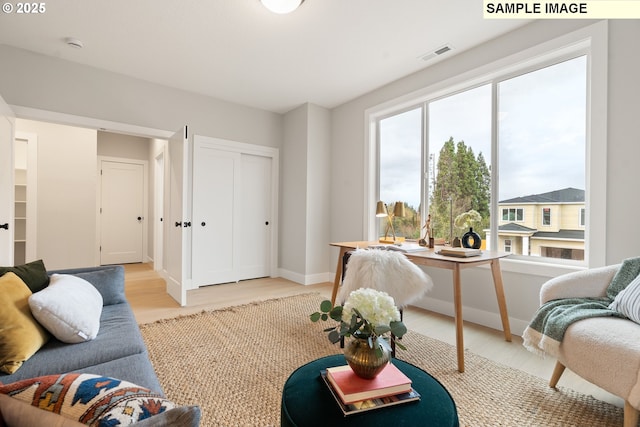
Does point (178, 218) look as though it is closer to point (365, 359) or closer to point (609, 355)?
point (365, 359)

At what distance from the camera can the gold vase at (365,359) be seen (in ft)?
Result: 3.45

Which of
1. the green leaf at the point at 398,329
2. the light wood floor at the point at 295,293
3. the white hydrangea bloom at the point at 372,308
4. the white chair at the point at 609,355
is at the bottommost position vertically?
the light wood floor at the point at 295,293

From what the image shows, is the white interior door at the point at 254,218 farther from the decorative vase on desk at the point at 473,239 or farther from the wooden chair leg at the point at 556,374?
the wooden chair leg at the point at 556,374

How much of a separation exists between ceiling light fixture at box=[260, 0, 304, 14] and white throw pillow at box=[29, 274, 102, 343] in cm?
226

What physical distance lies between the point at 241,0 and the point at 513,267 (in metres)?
3.10

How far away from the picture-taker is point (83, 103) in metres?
3.38

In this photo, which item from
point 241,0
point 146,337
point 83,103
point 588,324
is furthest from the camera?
point 83,103

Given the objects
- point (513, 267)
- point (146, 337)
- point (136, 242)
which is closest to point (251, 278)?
point (146, 337)

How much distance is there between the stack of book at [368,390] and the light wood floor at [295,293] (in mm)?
1508

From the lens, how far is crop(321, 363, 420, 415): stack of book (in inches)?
38.8

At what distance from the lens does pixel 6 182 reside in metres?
2.88

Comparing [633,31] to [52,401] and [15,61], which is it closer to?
[52,401]

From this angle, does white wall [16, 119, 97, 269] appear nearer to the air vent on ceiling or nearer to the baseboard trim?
the baseboard trim

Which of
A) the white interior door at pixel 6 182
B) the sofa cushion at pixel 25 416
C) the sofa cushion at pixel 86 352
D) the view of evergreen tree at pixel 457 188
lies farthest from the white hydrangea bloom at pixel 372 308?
the white interior door at pixel 6 182
